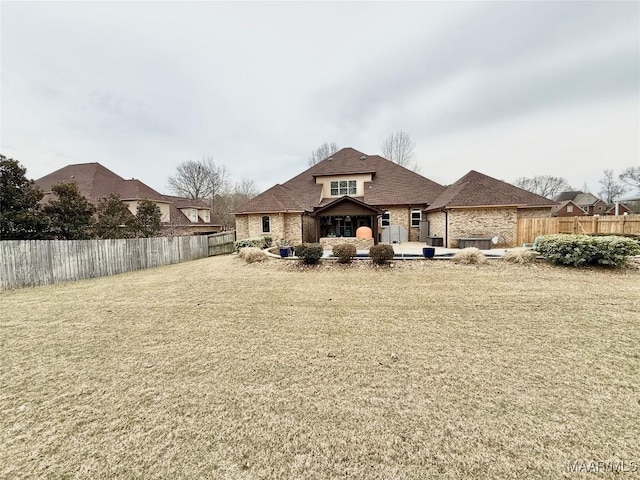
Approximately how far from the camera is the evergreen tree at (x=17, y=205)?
36.9 feet

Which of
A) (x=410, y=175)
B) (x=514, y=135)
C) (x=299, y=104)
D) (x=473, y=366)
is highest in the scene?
(x=299, y=104)

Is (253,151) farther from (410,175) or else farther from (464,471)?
(464,471)

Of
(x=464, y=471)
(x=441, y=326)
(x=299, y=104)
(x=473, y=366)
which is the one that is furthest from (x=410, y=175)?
(x=464, y=471)

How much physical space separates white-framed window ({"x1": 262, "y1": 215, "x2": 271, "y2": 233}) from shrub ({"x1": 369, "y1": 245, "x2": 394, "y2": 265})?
11.0 meters

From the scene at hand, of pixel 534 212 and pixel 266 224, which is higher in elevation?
pixel 534 212

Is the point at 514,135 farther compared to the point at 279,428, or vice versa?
the point at 514,135

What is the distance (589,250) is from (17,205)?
79.2 feet

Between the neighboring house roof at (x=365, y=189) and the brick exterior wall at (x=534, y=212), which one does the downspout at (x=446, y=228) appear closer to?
the neighboring house roof at (x=365, y=189)

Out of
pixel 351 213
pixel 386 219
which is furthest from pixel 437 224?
pixel 351 213

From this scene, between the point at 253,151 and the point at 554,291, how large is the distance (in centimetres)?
3134

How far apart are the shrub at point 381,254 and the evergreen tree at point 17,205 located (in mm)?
15706

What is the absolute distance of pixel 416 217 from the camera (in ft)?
69.6

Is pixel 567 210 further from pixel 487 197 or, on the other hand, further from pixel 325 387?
pixel 325 387

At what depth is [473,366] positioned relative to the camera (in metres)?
3.99
